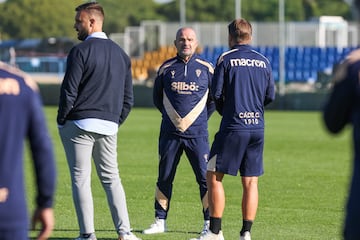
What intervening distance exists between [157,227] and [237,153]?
5.05 feet

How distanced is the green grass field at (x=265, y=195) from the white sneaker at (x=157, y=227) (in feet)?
0.29

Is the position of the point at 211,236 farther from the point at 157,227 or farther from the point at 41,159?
the point at 41,159

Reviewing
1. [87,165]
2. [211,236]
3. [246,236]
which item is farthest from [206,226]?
[87,165]

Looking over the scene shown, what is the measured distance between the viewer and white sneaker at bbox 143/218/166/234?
418 inches

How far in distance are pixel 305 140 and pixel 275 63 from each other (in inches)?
1109

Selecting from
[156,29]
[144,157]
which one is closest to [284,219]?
[144,157]

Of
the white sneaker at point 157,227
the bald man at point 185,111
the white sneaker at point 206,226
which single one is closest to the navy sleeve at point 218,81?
the bald man at point 185,111

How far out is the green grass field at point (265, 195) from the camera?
1090 cm

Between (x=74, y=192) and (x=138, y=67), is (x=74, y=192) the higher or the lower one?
the higher one

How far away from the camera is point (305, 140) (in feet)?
82.5

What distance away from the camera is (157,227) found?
35.0 ft

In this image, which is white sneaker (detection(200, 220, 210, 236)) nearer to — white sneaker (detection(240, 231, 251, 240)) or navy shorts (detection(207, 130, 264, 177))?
white sneaker (detection(240, 231, 251, 240))

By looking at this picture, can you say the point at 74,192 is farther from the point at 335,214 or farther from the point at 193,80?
the point at 335,214

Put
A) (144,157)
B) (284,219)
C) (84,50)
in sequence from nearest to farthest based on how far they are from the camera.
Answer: (84,50) → (284,219) → (144,157)
